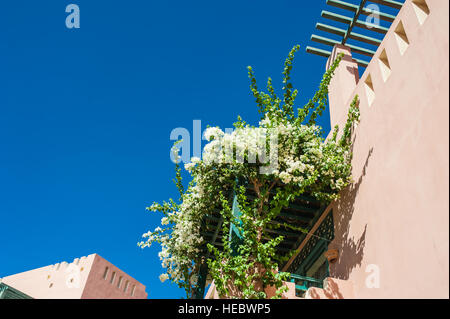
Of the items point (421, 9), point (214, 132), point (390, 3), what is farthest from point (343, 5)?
point (214, 132)

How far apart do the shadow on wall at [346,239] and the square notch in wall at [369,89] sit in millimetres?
998

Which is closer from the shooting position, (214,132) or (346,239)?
(346,239)

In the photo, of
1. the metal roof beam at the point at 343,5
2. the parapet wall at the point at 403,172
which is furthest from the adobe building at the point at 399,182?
the metal roof beam at the point at 343,5

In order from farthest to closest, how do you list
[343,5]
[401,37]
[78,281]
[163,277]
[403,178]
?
1. [78,281]
2. [343,5]
3. [163,277]
4. [401,37]
5. [403,178]

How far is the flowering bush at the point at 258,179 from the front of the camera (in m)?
5.46

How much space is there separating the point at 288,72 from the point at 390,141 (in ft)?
9.61

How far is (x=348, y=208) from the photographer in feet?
20.8

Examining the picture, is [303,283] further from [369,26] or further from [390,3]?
[390,3]

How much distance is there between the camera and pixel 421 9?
5.05 metres

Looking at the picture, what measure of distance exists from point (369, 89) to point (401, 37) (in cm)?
113

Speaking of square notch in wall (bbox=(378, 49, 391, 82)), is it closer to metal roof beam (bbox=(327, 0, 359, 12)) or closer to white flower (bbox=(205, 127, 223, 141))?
white flower (bbox=(205, 127, 223, 141))

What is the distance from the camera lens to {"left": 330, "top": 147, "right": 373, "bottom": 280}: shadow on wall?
5707 mm

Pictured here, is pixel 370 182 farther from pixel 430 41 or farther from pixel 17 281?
pixel 17 281
